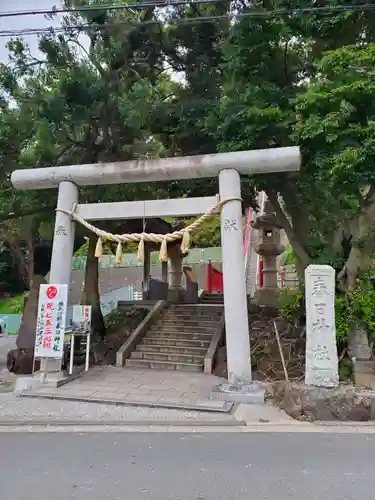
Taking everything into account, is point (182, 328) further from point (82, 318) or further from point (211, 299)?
point (211, 299)

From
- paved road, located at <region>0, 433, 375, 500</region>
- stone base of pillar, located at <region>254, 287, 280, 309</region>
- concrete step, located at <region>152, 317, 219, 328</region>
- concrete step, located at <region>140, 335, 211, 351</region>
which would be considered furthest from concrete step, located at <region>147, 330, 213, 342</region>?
paved road, located at <region>0, 433, 375, 500</region>

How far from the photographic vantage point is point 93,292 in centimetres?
1461

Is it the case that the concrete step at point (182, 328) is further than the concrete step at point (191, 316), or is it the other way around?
the concrete step at point (191, 316)

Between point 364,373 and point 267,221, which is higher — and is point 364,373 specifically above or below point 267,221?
below

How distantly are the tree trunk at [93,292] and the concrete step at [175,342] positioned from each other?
1.66 metres

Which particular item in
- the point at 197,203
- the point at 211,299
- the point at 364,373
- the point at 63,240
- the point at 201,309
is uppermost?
the point at 197,203

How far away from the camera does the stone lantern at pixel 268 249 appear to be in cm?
1672

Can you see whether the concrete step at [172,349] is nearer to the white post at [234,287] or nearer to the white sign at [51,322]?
the white post at [234,287]

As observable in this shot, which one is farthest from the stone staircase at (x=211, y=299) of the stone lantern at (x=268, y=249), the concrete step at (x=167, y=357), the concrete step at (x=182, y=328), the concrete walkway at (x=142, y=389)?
the concrete walkway at (x=142, y=389)

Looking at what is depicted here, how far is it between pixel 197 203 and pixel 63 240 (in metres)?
3.34

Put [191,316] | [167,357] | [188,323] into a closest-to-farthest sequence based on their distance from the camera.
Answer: [167,357] → [188,323] → [191,316]

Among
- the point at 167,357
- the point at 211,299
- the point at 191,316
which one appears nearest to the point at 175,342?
the point at 167,357

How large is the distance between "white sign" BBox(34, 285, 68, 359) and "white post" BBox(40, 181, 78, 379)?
0.46 m

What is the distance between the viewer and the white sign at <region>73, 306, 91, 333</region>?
10695 millimetres
